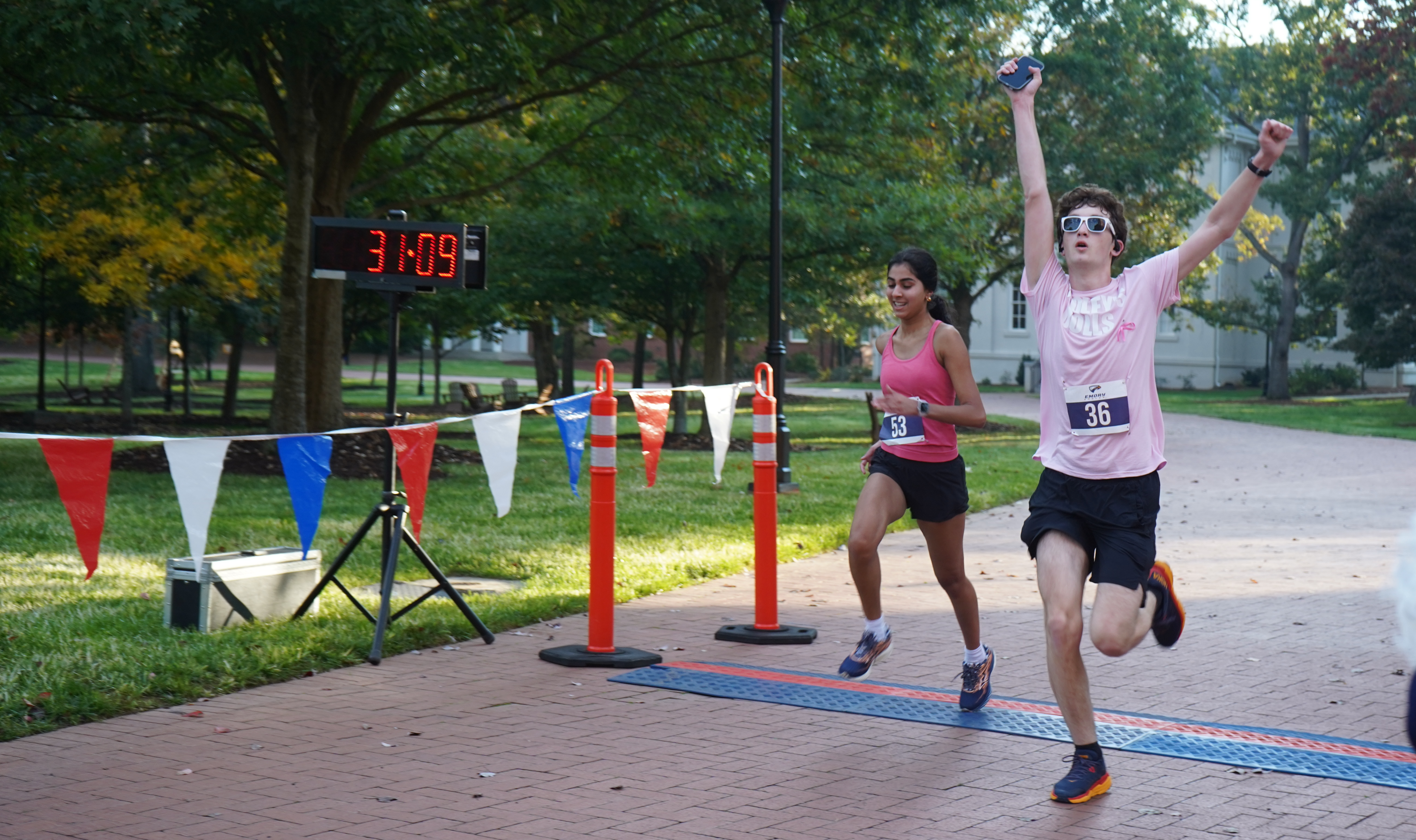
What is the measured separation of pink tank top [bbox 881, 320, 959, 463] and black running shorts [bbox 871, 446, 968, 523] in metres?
0.03

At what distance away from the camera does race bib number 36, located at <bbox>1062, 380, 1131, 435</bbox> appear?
15.4ft

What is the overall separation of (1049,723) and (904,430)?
1.41 metres

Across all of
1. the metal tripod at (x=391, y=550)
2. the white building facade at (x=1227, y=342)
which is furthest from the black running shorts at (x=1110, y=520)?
the white building facade at (x=1227, y=342)

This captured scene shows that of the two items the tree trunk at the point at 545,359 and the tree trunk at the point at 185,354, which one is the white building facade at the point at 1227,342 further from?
the tree trunk at the point at 185,354

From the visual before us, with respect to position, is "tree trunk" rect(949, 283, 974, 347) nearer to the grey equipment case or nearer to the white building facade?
the white building facade

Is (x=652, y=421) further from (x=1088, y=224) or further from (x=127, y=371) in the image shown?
(x=127, y=371)

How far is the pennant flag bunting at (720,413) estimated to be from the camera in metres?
8.59

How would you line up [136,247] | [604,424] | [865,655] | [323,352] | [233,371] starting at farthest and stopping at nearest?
1. [233,371]
2. [136,247]
3. [323,352]
4. [604,424]
5. [865,655]

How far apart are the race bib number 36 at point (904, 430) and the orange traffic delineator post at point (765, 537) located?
1.45 metres

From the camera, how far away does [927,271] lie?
6.11 meters

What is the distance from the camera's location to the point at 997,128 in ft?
95.5

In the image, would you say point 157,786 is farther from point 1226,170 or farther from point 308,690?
point 1226,170

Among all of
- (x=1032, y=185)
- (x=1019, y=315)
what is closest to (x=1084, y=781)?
(x=1032, y=185)

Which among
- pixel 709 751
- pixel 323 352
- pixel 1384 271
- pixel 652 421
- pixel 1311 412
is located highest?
pixel 1384 271
